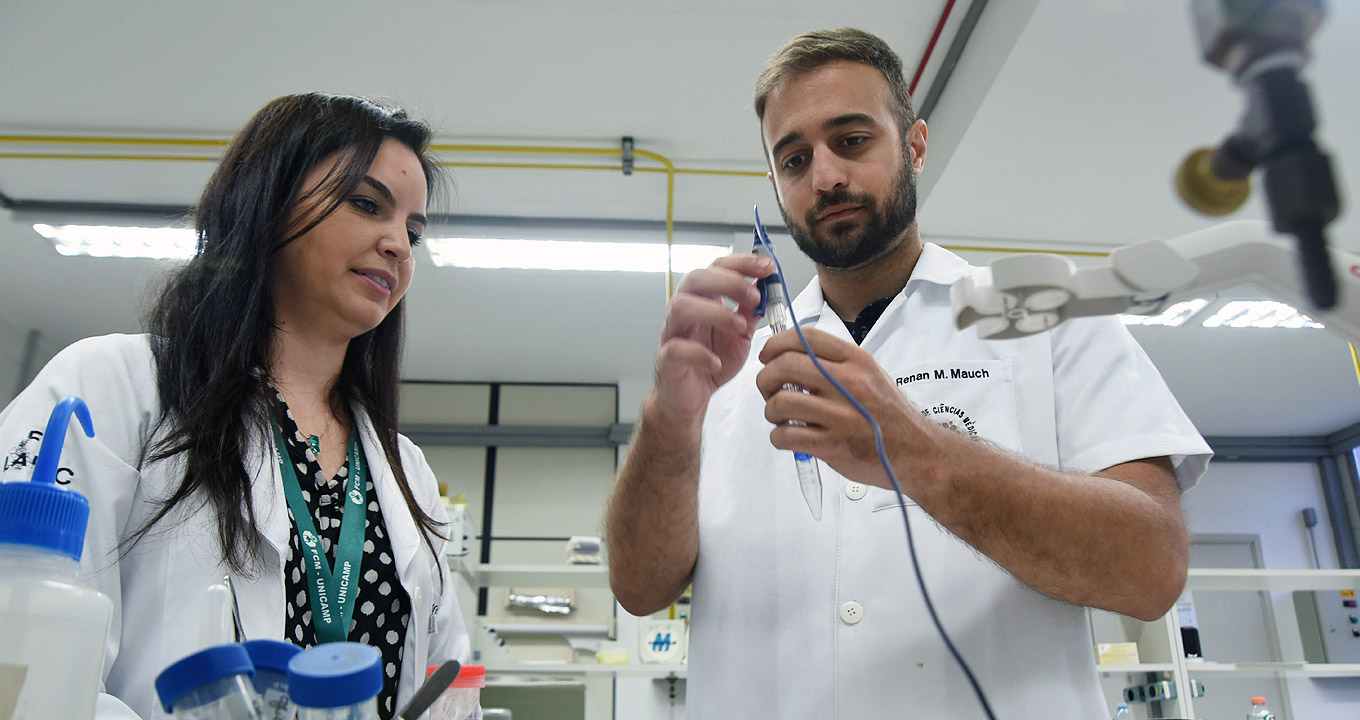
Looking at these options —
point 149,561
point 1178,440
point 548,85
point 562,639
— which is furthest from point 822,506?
point 562,639

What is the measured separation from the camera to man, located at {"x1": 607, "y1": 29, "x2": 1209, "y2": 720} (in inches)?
31.6

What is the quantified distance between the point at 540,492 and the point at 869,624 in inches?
193

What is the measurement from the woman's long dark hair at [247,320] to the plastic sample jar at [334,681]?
49 cm

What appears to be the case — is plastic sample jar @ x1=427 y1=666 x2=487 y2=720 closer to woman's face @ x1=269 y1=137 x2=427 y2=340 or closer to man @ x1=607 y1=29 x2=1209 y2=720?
man @ x1=607 y1=29 x2=1209 y2=720

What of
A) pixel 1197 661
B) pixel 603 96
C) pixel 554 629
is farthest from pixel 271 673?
pixel 554 629

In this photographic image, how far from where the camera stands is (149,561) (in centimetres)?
82

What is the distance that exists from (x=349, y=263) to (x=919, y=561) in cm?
76

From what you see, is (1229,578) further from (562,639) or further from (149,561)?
(149,561)

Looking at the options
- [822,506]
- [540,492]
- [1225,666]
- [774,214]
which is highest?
[774,214]

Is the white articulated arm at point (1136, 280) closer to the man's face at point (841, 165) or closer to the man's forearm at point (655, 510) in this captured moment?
the man's forearm at point (655, 510)

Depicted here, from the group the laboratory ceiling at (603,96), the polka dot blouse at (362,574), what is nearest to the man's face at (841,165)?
the polka dot blouse at (362,574)

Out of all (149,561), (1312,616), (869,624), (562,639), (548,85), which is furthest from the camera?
(1312,616)

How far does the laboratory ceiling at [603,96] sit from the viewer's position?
2680mm

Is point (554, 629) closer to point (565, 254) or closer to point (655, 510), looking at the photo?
point (565, 254)
